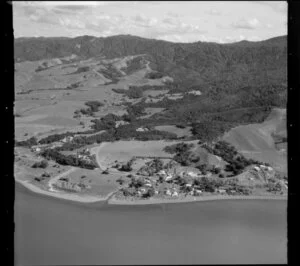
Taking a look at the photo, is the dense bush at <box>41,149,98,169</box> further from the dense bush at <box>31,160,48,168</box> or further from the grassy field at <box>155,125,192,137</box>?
the grassy field at <box>155,125,192,137</box>

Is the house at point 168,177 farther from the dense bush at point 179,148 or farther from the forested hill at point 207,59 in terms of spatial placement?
the forested hill at point 207,59

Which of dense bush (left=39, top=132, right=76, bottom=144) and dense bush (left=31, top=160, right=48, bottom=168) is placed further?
dense bush (left=39, top=132, right=76, bottom=144)

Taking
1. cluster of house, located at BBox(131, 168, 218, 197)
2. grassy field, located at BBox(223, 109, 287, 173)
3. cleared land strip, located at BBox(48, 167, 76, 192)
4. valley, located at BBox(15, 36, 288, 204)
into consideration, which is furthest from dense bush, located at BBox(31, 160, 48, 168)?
grassy field, located at BBox(223, 109, 287, 173)

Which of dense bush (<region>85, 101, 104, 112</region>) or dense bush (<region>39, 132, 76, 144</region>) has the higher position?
dense bush (<region>85, 101, 104, 112</region>)

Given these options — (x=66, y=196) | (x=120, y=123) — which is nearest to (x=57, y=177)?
(x=66, y=196)

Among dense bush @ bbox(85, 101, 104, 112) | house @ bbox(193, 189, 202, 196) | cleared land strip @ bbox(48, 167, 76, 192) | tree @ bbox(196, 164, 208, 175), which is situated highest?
dense bush @ bbox(85, 101, 104, 112)
